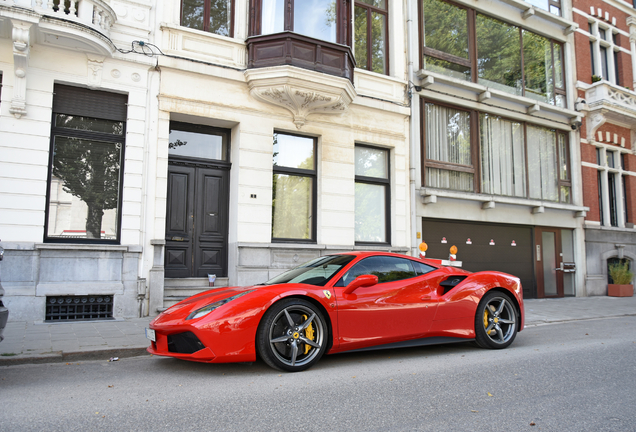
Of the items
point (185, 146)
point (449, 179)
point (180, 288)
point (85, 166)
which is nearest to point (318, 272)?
point (180, 288)

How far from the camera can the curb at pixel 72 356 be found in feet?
17.1

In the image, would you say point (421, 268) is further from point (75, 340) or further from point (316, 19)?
point (316, 19)

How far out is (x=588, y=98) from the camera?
16969 mm

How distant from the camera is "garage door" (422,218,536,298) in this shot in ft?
43.8

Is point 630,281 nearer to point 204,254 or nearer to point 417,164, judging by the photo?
point 417,164

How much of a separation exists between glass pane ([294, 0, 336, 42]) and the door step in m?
6.33

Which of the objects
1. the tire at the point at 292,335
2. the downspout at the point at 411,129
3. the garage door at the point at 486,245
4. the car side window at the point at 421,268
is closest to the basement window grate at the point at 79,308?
the tire at the point at 292,335

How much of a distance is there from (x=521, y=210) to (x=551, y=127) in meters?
3.63

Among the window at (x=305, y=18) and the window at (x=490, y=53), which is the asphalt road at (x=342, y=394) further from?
the window at (x=490, y=53)

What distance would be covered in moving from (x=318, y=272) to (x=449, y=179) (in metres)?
9.23

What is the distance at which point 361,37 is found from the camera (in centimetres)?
1309

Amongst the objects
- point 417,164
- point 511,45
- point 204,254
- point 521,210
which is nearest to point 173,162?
point 204,254

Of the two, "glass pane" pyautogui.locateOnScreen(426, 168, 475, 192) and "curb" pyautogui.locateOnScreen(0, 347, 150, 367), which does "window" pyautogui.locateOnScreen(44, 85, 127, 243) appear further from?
"glass pane" pyautogui.locateOnScreen(426, 168, 475, 192)

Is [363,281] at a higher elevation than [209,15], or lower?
lower
